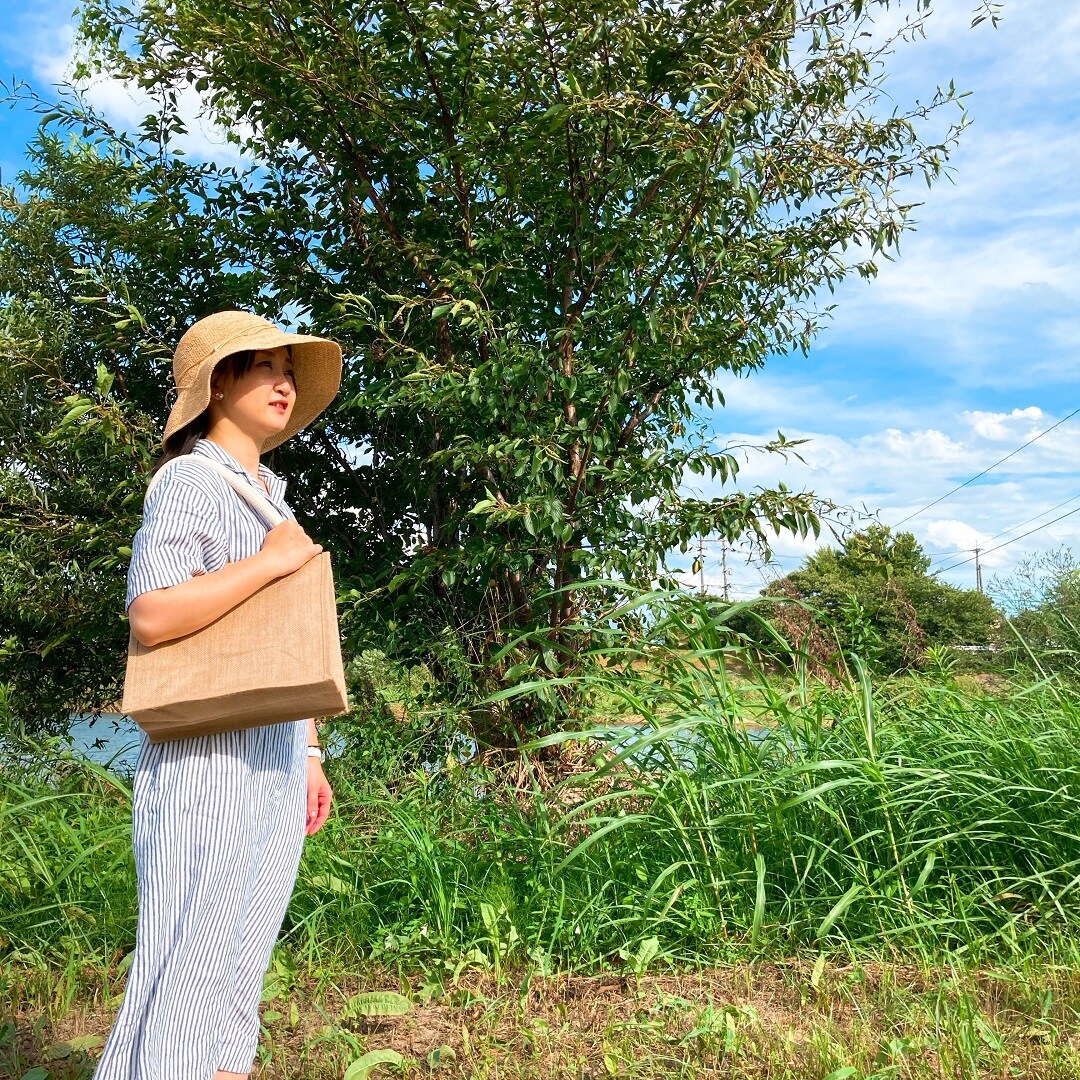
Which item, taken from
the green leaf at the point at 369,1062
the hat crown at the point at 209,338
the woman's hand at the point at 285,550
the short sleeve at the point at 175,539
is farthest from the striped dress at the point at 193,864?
the green leaf at the point at 369,1062

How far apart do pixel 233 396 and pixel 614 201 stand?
11.1 ft

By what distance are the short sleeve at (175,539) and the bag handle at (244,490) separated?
0.06 meters

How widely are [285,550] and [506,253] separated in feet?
11.1

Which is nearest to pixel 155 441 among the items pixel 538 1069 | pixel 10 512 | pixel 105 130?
pixel 10 512

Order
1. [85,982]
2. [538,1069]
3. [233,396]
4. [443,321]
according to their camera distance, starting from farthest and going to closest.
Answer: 1. [443,321]
2. [85,982]
3. [538,1069]
4. [233,396]

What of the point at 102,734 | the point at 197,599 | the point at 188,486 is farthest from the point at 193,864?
the point at 102,734

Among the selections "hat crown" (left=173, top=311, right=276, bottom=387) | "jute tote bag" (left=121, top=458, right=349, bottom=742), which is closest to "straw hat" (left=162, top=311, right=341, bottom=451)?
"hat crown" (left=173, top=311, right=276, bottom=387)

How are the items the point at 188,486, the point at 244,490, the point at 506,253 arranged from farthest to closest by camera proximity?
the point at 506,253
the point at 244,490
the point at 188,486

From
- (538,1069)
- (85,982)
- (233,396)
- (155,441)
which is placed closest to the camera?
(233,396)

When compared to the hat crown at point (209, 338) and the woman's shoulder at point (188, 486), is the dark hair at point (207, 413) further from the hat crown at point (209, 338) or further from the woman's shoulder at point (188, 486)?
the woman's shoulder at point (188, 486)

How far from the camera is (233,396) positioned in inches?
88.3

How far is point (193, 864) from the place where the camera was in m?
1.89

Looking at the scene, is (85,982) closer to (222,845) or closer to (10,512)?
(222,845)

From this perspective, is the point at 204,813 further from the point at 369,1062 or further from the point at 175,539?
the point at 369,1062
